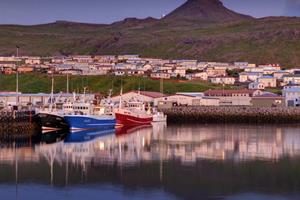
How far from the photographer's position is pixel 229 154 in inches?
1043

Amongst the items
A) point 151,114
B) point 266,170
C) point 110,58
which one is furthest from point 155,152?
point 110,58

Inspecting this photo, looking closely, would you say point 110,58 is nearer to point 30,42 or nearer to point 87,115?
point 30,42

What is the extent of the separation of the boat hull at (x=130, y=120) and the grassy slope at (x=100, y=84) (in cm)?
1630

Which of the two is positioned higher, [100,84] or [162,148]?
[100,84]

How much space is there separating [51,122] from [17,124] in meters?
2.80

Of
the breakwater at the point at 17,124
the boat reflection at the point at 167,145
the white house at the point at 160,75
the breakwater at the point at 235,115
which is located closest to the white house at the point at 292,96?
the breakwater at the point at 235,115

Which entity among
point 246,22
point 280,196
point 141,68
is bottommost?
point 280,196

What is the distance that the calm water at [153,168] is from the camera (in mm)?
18609

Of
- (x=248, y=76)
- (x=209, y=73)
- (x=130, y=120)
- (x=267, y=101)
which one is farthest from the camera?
(x=209, y=73)

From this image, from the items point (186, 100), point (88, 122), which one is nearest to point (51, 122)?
point (88, 122)

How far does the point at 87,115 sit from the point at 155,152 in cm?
1265

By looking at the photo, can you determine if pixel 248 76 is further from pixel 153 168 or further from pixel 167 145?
pixel 153 168

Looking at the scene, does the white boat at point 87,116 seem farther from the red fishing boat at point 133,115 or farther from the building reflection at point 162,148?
the building reflection at point 162,148

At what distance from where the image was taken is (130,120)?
44000mm
